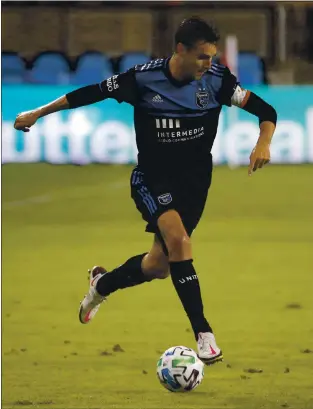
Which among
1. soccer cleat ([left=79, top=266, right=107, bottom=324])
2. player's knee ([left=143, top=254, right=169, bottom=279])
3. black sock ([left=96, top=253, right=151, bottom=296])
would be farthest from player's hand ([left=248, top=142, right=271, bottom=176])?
soccer cleat ([left=79, top=266, right=107, bottom=324])

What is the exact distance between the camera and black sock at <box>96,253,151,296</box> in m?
7.25

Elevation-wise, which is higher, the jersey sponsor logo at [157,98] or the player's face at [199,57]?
the player's face at [199,57]

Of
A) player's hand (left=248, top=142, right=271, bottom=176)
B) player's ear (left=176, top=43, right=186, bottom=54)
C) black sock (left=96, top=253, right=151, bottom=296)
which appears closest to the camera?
player's hand (left=248, top=142, right=271, bottom=176)

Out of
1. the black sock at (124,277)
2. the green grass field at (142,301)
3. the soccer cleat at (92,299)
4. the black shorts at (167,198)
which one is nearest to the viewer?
the black shorts at (167,198)

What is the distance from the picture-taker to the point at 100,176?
1805cm

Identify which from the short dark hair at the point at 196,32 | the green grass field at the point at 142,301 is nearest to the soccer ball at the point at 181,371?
the green grass field at the point at 142,301

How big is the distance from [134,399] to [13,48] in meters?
14.8

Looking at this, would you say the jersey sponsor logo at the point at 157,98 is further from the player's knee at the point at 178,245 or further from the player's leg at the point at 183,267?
the player's knee at the point at 178,245

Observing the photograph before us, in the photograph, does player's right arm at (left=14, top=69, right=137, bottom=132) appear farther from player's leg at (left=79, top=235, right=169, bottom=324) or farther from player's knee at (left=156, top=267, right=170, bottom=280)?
player's knee at (left=156, top=267, right=170, bottom=280)

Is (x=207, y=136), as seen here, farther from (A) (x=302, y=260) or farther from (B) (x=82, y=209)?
(B) (x=82, y=209)

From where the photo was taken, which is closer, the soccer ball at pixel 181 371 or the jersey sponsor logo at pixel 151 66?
the soccer ball at pixel 181 371

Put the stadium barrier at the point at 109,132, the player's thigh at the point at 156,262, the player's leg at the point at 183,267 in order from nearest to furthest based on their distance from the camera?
the player's leg at the point at 183,267, the player's thigh at the point at 156,262, the stadium barrier at the point at 109,132

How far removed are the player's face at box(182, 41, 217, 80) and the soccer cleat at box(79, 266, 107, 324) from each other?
6.05 feet

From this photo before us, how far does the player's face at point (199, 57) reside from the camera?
19.9ft
